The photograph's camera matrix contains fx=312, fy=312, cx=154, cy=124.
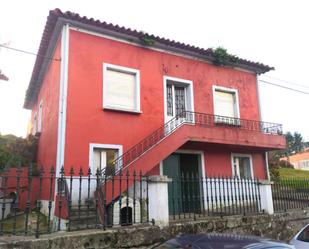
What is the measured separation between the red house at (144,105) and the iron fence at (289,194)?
2406 millimetres

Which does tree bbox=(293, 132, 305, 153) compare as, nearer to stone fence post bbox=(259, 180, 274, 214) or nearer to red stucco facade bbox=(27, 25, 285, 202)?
red stucco facade bbox=(27, 25, 285, 202)

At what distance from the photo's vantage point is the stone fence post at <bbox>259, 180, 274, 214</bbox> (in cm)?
895

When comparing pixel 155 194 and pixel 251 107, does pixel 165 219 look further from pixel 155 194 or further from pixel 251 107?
pixel 251 107

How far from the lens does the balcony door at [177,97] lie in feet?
41.1

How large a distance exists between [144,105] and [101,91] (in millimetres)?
1752

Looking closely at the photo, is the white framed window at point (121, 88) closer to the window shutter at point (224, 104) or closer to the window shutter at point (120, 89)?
the window shutter at point (120, 89)

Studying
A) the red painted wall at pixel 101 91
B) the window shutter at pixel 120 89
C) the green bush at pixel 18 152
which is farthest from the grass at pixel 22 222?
the window shutter at pixel 120 89

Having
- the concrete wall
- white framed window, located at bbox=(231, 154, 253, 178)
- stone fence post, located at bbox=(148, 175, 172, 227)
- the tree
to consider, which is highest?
the tree

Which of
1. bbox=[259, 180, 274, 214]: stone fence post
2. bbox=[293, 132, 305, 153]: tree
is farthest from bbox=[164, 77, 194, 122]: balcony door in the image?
bbox=[293, 132, 305, 153]: tree

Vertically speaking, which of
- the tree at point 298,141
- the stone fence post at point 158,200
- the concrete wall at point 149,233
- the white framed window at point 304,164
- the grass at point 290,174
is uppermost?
the tree at point 298,141

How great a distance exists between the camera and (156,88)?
12.1m

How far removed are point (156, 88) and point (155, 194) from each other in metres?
6.24

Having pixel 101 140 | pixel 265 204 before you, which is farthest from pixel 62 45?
pixel 265 204

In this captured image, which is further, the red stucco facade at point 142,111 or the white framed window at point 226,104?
the white framed window at point 226,104
